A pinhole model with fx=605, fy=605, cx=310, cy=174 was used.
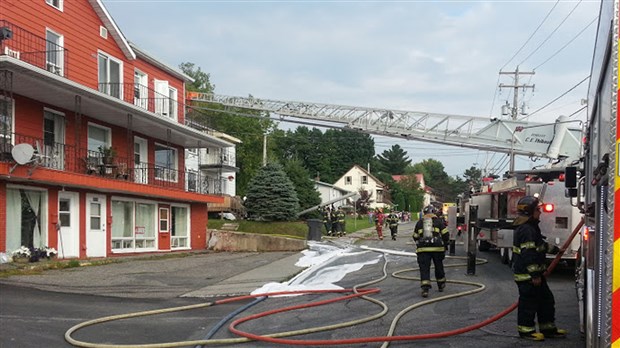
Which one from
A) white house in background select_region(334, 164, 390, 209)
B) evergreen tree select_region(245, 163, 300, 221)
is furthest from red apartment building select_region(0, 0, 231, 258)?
white house in background select_region(334, 164, 390, 209)

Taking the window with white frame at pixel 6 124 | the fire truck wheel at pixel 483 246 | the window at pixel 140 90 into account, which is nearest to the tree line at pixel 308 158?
the window at pixel 140 90

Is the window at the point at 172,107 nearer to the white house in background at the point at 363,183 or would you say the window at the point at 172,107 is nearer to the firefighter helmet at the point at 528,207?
the firefighter helmet at the point at 528,207

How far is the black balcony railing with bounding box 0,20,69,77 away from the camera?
16047mm

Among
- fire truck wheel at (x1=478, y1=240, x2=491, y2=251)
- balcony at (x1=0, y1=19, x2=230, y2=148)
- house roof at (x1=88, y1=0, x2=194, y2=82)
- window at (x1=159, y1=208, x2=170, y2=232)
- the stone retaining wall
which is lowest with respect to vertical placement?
the stone retaining wall

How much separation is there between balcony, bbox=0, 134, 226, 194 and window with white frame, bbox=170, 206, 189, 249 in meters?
1.24

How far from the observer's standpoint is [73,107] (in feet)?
61.9

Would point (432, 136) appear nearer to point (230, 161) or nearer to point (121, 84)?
point (121, 84)

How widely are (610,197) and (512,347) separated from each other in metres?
3.78

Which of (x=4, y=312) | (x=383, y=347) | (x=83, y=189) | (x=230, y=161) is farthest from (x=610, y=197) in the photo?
(x=230, y=161)

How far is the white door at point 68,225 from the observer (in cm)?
1778

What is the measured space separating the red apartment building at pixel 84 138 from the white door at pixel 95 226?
0.03m

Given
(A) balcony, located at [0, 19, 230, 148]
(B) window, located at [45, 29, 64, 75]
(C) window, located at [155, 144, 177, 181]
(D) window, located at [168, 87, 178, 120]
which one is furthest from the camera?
(D) window, located at [168, 87, 178, 120]

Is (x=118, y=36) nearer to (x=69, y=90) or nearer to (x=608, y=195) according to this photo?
(x=69, y=90)

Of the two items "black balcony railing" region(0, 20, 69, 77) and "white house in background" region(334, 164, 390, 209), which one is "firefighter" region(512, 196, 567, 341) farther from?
"white house in background" region(334, 164, 390, 209)
